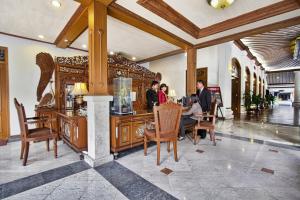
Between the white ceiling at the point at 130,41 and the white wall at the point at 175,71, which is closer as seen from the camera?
the white ceiling at the point at 130,41

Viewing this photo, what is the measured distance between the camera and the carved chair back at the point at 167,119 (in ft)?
8.14

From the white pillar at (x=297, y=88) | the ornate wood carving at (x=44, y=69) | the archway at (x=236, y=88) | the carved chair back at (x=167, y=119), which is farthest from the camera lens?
the white pillar at (x=297, y=88)

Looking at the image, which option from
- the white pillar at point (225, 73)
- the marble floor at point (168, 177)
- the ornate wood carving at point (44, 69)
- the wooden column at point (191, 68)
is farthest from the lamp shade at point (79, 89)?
the white pillar at point (225, 73)

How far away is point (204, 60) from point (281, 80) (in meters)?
17.0

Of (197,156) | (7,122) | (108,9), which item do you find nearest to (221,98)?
(197,156)

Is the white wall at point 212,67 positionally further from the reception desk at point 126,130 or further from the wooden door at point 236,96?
the reception desk at point 126,130

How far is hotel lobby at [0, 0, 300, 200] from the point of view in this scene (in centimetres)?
200

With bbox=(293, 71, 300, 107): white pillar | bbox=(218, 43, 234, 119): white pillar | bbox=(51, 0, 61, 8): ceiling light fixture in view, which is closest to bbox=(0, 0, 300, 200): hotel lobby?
bbox=(51, 0, 61, 8): ceiling light fixture

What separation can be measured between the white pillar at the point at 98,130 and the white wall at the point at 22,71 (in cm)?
309

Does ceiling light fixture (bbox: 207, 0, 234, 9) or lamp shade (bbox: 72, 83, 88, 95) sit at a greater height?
ceiling light fixture (bbox: 207, 0, 234, 9)

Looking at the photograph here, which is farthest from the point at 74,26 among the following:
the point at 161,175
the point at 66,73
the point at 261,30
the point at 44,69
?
the point at 261,30

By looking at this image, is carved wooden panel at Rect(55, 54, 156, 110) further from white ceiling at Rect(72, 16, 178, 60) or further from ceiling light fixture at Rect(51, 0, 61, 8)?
ceiling light fixture at Rect(51, 0, 61, 8)

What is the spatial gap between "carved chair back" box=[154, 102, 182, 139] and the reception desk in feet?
2.14

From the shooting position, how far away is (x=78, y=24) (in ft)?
10.9
